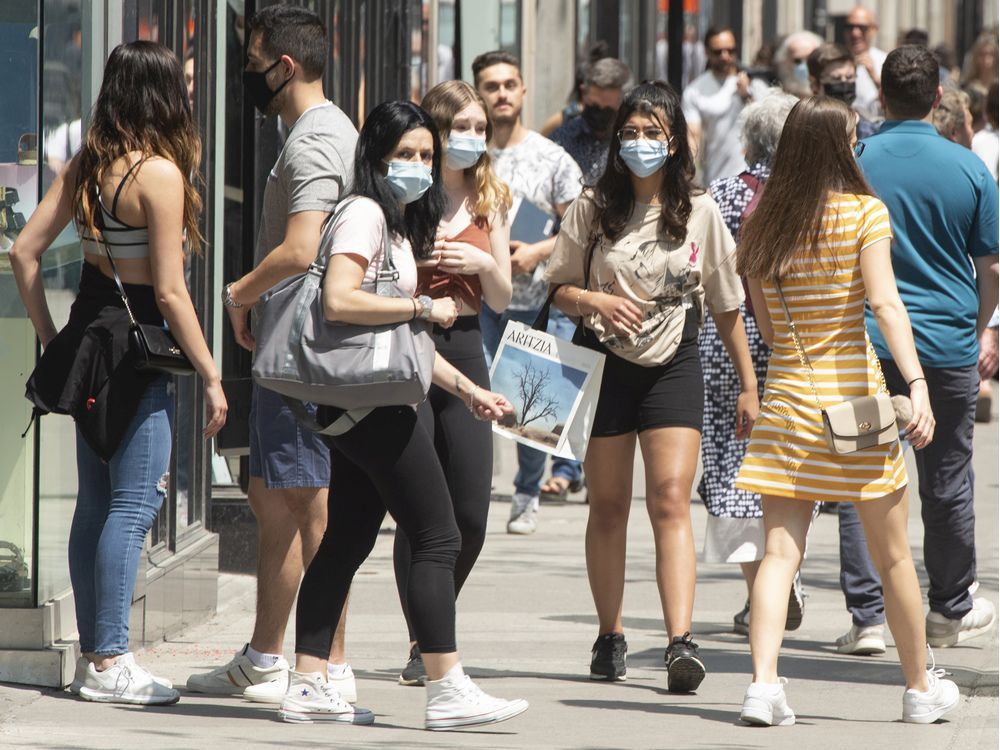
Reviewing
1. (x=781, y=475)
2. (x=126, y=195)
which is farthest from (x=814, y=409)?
(x=126, y=195)

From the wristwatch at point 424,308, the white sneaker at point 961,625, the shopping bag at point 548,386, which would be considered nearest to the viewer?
the wristwatch at point 424,308

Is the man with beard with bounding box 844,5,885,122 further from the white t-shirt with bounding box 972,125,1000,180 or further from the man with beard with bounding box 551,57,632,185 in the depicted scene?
the man with beard with bounding box 551,57,632,185

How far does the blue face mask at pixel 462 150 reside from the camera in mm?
6180

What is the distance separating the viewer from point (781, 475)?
18.3 ft

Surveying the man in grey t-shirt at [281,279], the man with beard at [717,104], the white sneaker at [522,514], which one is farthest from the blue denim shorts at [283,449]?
the man with beard at [717,104]

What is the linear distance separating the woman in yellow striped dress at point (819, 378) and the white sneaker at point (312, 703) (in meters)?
1.11

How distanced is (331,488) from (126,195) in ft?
3.21

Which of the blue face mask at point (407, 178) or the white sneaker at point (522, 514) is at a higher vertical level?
the blue face mask at point (407, 178)

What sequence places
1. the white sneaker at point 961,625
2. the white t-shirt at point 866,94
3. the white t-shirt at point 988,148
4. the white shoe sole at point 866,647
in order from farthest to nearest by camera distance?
the white t-shirt at point 866,94, the white t-shirt at point 988,148, the white sneaker at point 961,625, the white shoe sole at point 866,647

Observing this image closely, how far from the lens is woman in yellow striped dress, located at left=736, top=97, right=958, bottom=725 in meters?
5.52

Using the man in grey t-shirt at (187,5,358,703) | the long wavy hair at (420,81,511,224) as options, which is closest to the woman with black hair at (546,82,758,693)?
Result: the long wavy hair at (420,81,511,224)

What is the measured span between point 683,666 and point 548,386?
93cm

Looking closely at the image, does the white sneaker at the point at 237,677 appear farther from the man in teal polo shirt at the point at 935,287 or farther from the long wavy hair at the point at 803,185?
the man in teal polo shirt at the point at 935,287

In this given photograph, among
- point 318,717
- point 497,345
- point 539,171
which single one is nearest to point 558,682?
point 318,717
